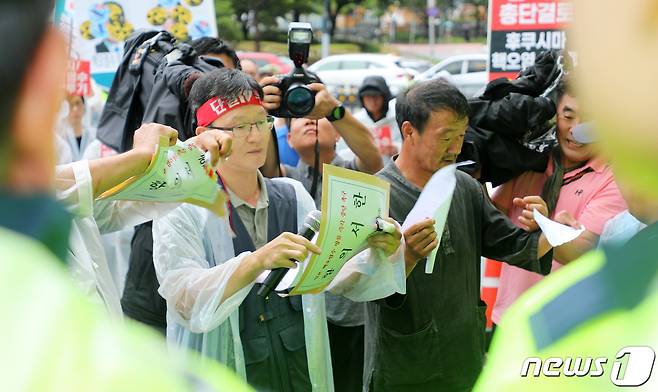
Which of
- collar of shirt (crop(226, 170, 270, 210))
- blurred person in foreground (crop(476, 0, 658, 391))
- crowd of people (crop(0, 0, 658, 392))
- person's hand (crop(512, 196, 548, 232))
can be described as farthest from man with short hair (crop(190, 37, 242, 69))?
blurred person in foreground (crop(476, 0, 658, 391))

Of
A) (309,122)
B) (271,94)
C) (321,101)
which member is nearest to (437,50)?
(309,122)

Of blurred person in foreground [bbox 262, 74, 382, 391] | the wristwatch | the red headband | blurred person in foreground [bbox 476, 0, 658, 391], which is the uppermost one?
blurred person in foreground [bbox 476, 0, 658, 391]

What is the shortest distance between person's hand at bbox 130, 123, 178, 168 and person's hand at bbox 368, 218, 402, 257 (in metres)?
0.64

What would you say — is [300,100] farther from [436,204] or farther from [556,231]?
[556,231]

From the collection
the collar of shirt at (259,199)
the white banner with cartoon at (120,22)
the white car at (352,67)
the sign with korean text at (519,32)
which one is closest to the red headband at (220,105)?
the collar of shirt at (259,199)

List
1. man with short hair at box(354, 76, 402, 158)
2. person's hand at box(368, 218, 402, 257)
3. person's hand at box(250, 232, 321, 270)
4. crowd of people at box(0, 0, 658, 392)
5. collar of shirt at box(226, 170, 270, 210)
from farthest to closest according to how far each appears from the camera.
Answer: man with short hair at box(354, 76, 402, 158) → collar of shirt at box(226, 170, 270, 210) → person's hand at box(368, 218, 402, 257) → person's hand at box(250, 232, 321, 270) → crowd of people at box(0, 0, 658, 392)

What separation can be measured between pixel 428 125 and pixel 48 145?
2641 mm

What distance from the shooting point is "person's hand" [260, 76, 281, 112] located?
337 centimetres

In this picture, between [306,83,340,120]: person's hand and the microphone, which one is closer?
the microphone

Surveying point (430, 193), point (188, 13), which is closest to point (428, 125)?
point (430, 193)

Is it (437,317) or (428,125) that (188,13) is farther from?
(437,317)

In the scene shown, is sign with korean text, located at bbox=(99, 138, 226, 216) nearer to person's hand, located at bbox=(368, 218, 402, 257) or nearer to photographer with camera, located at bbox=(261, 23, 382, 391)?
person's hand, located at bbox=(368, 218, 402, 257)

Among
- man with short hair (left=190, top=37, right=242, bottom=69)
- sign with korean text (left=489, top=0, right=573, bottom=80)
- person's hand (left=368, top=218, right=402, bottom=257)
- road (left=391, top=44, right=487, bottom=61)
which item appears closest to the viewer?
person's hand (left=368, top=218, right=402, bottom=257)

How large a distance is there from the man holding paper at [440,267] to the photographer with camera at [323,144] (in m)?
0.37
